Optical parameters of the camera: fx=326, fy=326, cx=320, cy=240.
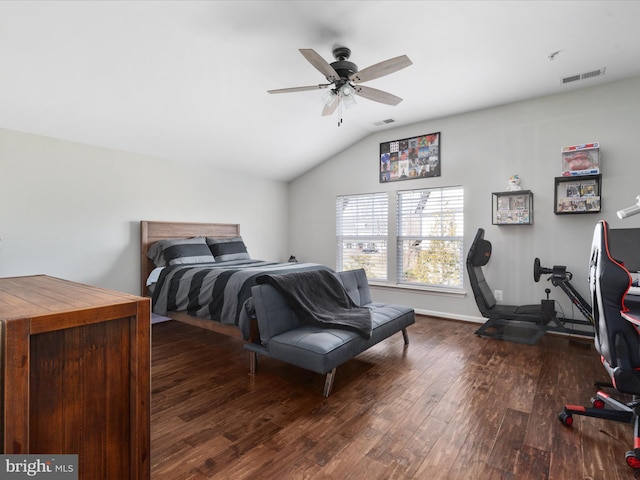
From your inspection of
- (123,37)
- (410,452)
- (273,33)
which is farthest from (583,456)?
(123,37)

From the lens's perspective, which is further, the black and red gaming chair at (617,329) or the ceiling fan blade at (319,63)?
the ceiling fan blade at (319,63)

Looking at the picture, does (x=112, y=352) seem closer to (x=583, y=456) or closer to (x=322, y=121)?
(x=583, y=456)

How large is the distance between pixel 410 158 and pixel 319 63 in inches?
106

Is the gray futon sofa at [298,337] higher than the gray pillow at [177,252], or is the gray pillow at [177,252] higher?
the gray pillow at [177,252]

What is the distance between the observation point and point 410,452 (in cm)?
172

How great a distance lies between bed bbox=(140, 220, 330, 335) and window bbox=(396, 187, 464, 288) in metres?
1.62

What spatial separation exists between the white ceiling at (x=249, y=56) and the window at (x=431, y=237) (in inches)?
47.1

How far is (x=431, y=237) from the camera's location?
15.1ft

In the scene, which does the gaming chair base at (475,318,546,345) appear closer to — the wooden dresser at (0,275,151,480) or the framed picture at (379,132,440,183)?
the framed picture at (379,132,440,183)

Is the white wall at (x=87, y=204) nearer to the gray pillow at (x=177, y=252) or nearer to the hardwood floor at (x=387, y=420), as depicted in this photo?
the gray pillow at (x=177, y=252)

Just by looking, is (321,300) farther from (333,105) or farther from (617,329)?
(617,329)

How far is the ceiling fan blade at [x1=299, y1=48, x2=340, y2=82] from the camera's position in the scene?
2199 mm

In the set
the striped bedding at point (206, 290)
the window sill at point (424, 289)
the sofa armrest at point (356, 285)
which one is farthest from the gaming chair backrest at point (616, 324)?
the window sill at point (424, 289)

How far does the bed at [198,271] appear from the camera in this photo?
302 centimetres
